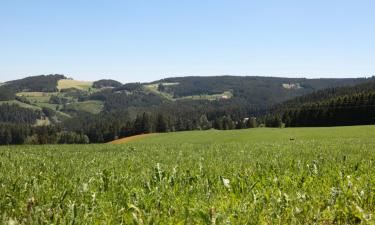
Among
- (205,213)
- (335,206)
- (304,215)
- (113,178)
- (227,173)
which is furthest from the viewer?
(227,173)

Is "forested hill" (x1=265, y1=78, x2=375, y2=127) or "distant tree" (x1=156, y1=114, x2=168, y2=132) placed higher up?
"forested hill" (x1=265, y1=78, x2=375, y2=127)

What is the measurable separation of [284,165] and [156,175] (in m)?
4.58

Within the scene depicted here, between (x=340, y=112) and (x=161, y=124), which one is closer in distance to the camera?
(x=340, y=112)

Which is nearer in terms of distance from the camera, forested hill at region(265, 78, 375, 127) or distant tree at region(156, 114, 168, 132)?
forested hill at region(265, 78, 375, 127)

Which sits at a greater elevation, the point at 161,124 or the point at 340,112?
the point at 340,112

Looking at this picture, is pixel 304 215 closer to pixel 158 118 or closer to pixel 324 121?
pixel 324 121

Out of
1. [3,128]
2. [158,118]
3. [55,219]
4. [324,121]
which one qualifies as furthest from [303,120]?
[3,128]

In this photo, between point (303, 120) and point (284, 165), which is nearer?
point (284, 165)

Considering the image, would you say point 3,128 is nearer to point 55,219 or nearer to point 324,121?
point 324,121

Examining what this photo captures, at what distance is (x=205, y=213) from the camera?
4.31m

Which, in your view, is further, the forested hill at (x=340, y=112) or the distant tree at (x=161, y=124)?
the distant tree at (x=161, y=124)

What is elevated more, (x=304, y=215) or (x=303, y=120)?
(x=304, y=215)

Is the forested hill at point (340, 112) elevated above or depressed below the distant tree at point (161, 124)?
above

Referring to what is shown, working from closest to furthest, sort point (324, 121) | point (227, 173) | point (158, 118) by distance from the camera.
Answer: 1. point (227, 173)
2. point (324, 121)
3. point (158, 118)
